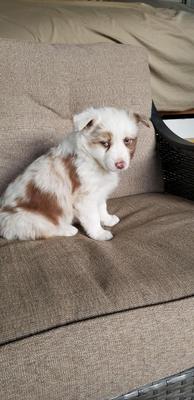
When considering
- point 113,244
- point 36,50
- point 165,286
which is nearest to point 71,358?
point 165,286

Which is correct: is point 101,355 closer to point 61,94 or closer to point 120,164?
point 120,164

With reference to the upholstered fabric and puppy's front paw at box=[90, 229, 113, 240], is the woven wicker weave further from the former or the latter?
the upholstered fabric

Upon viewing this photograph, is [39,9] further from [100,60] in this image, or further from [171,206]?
[171,206]

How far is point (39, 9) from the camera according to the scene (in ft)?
7.42

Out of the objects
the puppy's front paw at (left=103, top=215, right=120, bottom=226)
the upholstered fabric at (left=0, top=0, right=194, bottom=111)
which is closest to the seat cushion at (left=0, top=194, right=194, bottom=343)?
the puppy's front paw at (left=103, top=215, right=120, bottom=226)

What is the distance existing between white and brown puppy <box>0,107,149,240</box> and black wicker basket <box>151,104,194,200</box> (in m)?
0.32

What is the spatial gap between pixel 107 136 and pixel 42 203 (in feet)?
0.99

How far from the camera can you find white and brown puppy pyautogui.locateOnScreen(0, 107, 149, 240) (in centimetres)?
121

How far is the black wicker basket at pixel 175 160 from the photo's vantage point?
5.14ft

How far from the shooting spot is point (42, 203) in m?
1.26

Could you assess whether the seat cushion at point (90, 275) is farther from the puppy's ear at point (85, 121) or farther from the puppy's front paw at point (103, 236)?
the puppy's ear at point (85, 121)

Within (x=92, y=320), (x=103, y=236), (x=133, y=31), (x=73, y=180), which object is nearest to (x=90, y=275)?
(x=92, y=320)

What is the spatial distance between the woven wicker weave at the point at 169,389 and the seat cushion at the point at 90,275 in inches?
7.7

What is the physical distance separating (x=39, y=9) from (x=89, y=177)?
1.45m
